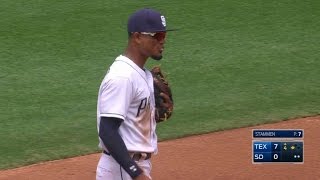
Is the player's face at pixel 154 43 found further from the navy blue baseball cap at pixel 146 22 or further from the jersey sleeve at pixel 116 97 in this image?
the jersey sleeve at pixel 116 97

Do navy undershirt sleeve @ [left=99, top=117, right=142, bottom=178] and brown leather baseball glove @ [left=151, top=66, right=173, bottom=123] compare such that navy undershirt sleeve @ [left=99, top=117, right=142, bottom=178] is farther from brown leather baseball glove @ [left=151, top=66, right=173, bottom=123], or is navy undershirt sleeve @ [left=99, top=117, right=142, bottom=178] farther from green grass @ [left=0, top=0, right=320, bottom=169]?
green grass @ [left=0, top=0, right=320, bottom=169]

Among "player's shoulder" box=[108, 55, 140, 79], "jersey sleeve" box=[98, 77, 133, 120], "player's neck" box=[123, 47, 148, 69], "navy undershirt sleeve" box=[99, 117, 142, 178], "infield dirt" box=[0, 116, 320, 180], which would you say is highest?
"player's neck" box=[123, 47, 148, 69]

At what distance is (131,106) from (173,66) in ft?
16.5

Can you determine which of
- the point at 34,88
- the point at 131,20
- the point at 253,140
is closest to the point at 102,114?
the point at 131,20

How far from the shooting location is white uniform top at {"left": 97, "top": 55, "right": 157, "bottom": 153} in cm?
365

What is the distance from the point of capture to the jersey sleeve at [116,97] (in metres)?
3.62

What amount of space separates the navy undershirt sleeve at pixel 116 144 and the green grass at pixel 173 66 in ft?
9.11

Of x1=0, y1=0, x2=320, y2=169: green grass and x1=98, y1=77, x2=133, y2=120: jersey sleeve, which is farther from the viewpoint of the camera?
x1=0, y1=0, x2=320, y2=169: green grass

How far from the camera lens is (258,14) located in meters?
10.6

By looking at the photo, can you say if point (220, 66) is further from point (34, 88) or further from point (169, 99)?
point (169, 99)

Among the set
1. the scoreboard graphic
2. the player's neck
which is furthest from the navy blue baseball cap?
the scoreboard graphic

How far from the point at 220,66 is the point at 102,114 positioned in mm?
5189

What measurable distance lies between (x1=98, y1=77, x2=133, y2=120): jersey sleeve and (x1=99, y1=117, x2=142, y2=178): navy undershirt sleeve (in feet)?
0.11

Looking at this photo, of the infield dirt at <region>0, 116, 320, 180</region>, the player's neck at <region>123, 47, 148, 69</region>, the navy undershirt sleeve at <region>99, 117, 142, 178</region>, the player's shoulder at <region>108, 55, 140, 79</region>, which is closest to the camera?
the navy undershirt sleeve at <region>99, 117, 142, 178</region>
